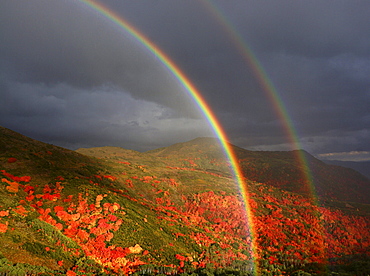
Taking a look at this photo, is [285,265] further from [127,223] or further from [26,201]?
[26,201]

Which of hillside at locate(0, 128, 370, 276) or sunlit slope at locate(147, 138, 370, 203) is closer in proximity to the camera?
hillside at locate(0, 128, 370, 276)

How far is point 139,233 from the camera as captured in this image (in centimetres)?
2377

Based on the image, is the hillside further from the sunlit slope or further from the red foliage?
the sunlit slope

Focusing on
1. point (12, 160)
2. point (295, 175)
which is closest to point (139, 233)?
point (12, 160)

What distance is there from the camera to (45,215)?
20.6 m

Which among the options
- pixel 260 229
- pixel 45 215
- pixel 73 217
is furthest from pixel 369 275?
pixel 45 215

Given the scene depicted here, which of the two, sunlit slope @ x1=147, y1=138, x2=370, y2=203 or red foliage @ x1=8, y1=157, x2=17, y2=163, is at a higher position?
red foliage @ x1=8, y1=157, x2=17, y2=163

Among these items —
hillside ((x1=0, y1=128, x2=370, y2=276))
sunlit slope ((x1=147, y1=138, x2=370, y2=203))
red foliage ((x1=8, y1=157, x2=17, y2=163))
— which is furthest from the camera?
sunlit slope ((x1=147, y1=138, x2=370, y2=203))

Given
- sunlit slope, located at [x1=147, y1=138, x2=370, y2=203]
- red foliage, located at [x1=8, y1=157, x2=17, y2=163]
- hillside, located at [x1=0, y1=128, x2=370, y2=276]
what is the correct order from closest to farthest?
hillside, located at [x1=0, y1=128, x2=370, y2=276] < red foliage, located at [x1=8, y1=157, x2=17, y2=163] < sunlit slope, located at [x1=147, y1=138, x2=370, y2=203]

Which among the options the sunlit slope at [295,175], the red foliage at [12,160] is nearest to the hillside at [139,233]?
the red foliage at [12,160]

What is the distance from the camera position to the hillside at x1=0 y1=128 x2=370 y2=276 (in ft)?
Answer: 55.0

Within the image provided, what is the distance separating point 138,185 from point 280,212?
108 feet

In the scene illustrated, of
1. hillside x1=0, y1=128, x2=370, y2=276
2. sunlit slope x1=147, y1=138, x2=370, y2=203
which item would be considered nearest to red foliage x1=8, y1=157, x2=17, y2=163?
hillside x1=0, y1=128, x2=370, y2=276

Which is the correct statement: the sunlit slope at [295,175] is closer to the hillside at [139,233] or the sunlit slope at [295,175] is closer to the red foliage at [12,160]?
the hillside at [139,233]
